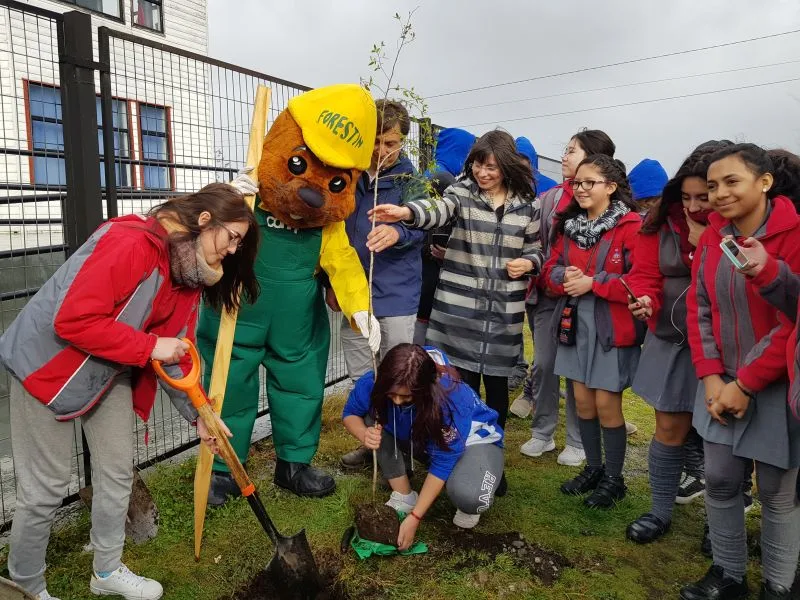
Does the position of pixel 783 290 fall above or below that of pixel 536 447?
above

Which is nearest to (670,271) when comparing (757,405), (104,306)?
(757,405)

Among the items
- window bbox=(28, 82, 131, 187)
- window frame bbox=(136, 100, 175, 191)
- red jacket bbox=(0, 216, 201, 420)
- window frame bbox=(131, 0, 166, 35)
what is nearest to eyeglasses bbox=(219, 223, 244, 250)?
red jacket bbox=(0, 216, 201, 420)

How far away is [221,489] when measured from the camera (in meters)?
3.05

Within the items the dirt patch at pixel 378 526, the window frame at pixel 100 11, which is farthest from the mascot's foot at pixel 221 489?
the window frame at pixel 100 11

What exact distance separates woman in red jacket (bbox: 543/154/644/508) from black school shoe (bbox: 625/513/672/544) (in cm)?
26

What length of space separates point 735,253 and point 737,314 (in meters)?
0.32

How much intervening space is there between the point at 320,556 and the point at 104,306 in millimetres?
1429

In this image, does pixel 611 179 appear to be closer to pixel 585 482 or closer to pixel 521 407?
pixel 585 482

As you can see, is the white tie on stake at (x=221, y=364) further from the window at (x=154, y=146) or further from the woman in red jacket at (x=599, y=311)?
the woman in red jacket at (x=599, y=311)

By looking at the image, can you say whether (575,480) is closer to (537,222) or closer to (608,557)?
(608,557)

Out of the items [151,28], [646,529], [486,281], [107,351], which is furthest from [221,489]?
[151,28]

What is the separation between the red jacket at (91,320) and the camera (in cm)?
187

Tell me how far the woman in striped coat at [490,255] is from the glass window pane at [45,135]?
1.84 meters

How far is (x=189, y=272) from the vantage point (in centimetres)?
210
